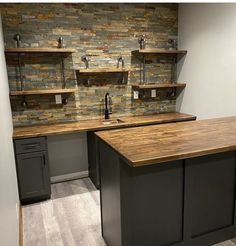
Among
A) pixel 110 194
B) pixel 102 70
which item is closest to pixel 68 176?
pixel 102 70

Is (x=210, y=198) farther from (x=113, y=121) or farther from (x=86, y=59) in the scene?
(x=86, y=59)

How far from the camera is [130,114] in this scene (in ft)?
13.0

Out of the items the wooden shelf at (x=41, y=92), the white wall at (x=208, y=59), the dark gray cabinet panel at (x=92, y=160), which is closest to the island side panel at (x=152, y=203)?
the dark gray cabinet panel at (x=92, y=160)

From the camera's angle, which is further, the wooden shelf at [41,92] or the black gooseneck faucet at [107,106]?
the black gooseneck faucet at [107,106]

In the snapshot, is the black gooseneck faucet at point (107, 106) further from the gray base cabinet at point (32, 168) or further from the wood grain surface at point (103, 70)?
the gray base cabinet at point (32, 168)

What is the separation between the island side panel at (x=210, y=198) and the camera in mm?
1966

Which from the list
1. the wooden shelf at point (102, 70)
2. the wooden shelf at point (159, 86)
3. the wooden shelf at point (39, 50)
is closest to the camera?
the wooden shelf at point (39, 50)

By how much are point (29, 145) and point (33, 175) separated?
0.38 m

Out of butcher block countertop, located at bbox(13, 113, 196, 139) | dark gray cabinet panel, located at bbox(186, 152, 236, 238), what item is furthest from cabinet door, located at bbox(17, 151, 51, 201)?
dark gray cabinet panel, located at bbox(186, 152, 236, 238)

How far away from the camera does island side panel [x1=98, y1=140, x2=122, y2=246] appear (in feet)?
6.01

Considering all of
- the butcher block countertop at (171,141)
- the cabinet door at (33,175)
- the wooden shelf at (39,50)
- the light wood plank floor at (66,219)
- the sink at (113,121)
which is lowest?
the light wood plank floor at (66,219)

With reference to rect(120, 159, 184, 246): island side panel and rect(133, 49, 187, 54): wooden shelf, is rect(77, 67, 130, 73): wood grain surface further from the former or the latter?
rect(120, 159, 184, 246): island side panel

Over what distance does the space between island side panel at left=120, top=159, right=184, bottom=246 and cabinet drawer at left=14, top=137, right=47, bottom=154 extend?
1571 millimetres

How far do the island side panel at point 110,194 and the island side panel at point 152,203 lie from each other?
0.07 m
